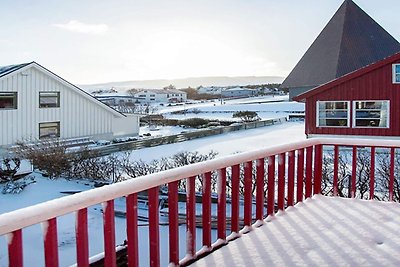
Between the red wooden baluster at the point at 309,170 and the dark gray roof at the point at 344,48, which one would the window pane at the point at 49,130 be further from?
the red wooden baluster at the point at 309,170

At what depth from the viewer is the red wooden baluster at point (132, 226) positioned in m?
2.13

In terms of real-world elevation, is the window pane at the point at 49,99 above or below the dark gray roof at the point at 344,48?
below

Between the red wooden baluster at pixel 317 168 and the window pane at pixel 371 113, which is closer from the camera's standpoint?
the red wooden baluster at pixel 317 168

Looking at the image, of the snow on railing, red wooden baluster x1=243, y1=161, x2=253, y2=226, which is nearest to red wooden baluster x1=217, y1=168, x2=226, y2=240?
the snow on railing

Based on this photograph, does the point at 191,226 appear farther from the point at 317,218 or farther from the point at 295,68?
the point at 295,68

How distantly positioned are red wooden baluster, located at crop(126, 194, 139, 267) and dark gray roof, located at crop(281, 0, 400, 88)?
22.8 meters

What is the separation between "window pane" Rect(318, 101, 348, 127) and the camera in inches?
619

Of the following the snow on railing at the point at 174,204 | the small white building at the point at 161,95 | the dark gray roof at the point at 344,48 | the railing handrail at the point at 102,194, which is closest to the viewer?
the railing handrail at the point at 102,194

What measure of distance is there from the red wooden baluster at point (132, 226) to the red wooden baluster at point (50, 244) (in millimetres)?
469

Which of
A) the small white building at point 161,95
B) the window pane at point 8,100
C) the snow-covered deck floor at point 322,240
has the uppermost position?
the small white building at point 161,95

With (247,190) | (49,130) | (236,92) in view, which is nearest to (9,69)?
(49,130)

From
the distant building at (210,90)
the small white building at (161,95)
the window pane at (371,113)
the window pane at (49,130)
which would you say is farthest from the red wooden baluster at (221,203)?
the distant building at (210,90)

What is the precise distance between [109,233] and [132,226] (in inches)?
6.9

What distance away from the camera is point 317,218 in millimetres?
3441
